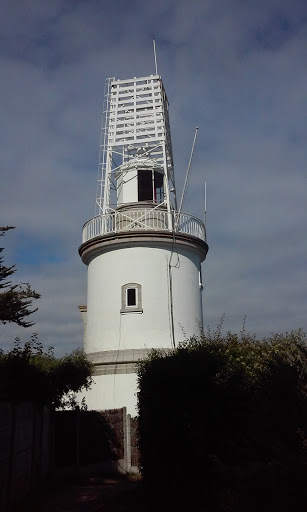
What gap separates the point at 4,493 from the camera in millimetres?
10703

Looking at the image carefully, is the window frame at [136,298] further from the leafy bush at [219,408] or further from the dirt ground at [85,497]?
A: the leafy bush at [219,408]

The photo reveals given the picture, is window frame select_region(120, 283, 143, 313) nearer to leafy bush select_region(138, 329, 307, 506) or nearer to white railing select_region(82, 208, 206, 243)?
white railing select_region(82, 208, 206, 243)

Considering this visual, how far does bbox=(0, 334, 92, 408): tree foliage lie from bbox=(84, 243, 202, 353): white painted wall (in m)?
1.56

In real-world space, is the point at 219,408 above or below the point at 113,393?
below

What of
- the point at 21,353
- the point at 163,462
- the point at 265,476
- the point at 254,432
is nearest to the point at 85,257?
the point at 21,353

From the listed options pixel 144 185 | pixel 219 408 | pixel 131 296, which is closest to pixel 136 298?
pixel 131 296

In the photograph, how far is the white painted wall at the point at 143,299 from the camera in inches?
813

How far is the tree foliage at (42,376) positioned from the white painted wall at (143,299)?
156cm

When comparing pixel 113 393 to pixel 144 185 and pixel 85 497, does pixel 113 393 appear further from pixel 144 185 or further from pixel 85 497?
pixel 144 185

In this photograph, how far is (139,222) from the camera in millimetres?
22062

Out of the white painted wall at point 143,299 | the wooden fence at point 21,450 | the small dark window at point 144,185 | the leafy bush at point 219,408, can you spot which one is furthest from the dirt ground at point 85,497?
the small dark window at point 144,185

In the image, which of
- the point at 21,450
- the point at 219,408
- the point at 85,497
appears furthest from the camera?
the point at 85,497

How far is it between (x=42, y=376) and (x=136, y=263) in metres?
7.14

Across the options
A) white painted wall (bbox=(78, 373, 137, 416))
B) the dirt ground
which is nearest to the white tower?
white painted wall (bbox=(78, 373, 137, 416))
